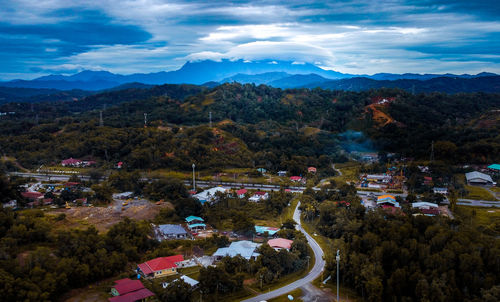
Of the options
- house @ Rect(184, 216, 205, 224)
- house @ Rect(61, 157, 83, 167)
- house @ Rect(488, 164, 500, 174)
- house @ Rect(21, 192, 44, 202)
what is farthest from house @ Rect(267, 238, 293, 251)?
house @ Rect(61, 157, 83, 167)

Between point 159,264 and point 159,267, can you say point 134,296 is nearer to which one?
point 159,267

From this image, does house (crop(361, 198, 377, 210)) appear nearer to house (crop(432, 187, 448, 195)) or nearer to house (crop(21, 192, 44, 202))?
house (crop(432, 187, 448, 195))

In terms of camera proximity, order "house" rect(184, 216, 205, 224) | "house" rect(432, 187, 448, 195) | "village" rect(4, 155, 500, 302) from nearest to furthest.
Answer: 1. "village" rect(4, 155, 500, 302)
2. "house" rect(184, 216, 205, 224)
3. "house" rect(432, 187, 448, 195)

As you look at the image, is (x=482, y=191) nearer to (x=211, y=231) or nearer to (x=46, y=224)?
(x=211, y=231)

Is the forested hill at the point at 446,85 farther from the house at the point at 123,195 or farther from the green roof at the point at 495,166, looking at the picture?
the house at the point at 123,195

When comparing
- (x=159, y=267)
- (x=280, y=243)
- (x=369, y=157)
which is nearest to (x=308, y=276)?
(x=280, y=243)

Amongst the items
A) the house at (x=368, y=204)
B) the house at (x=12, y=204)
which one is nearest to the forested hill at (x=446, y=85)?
the house at (x=368, y=204)
